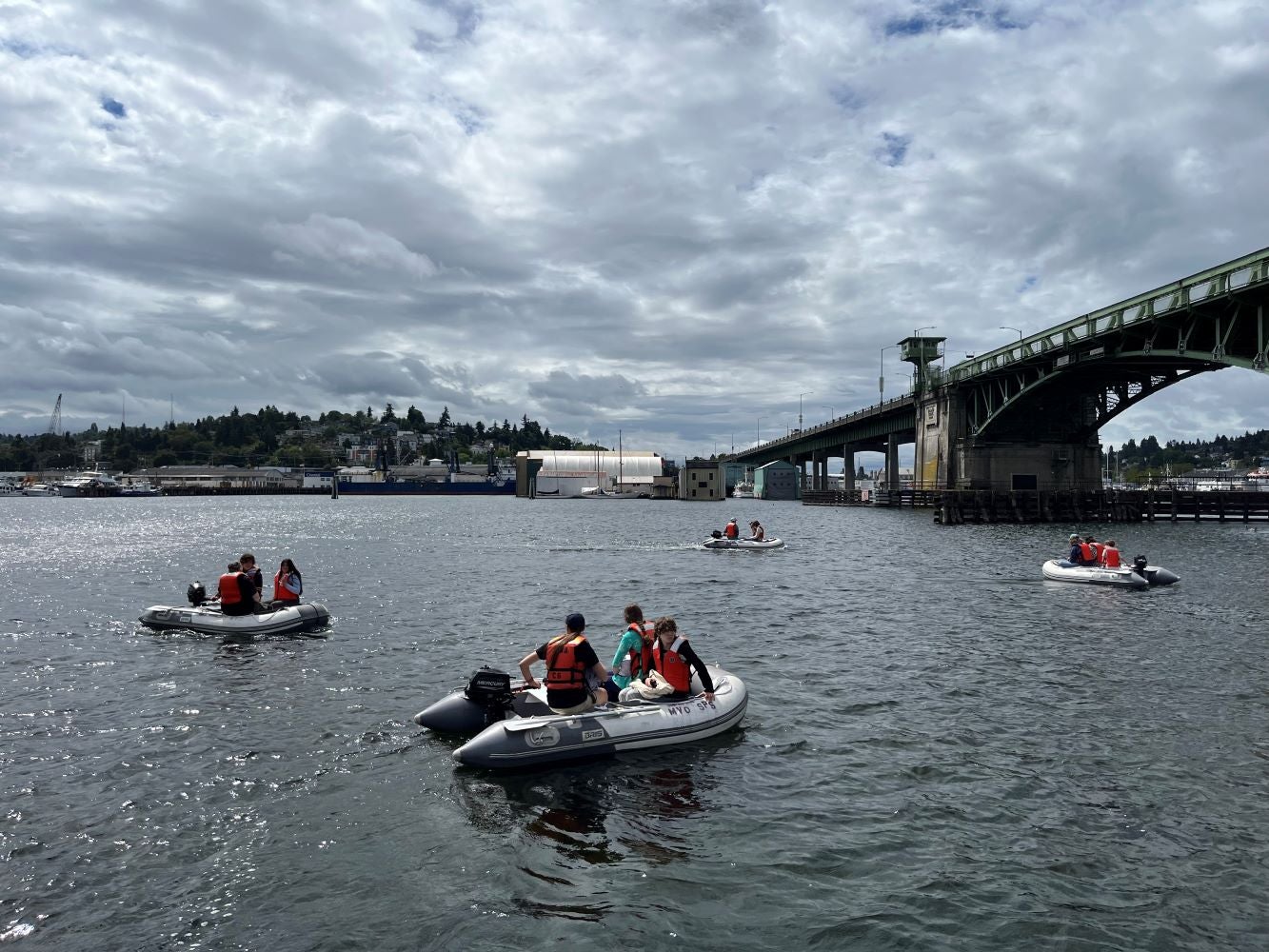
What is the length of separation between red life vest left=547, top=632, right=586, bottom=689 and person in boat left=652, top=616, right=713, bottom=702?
5.50 ft

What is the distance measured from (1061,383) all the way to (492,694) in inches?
3022

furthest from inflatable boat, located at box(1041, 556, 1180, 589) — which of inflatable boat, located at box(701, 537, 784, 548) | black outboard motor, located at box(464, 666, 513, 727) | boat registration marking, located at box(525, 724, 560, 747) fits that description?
boat registration marking, located at box(525, 724, 560, 747)

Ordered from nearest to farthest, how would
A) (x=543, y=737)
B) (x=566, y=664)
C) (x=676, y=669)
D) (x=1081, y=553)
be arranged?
(x=543, y=737) → (x=566, y=664) → (x=676, y=669) → (x=1081, y=553)

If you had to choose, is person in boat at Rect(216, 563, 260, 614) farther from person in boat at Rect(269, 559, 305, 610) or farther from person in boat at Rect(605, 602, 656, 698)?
person in boat at Rect(605, 602, 656, 698)

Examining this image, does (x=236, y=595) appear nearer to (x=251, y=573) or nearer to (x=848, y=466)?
(x=251, y=573)

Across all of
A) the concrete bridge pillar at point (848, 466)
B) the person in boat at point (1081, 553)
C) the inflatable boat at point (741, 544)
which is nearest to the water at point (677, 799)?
the person in boat at point (1081, 553)

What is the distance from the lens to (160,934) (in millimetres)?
7746

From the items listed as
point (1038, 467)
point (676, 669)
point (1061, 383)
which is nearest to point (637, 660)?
point (676, 669)

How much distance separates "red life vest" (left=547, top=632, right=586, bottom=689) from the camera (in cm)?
1264

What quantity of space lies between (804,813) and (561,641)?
4327 millimetres

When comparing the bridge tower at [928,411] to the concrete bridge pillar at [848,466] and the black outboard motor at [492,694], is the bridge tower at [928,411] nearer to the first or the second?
the concrete bridge pillar at [848,466]

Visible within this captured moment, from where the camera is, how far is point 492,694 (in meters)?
Answer: 13.5

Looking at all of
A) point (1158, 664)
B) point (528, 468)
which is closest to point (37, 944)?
point (1158, 664)

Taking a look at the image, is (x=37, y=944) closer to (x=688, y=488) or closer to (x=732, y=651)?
(x=732, y=651)
